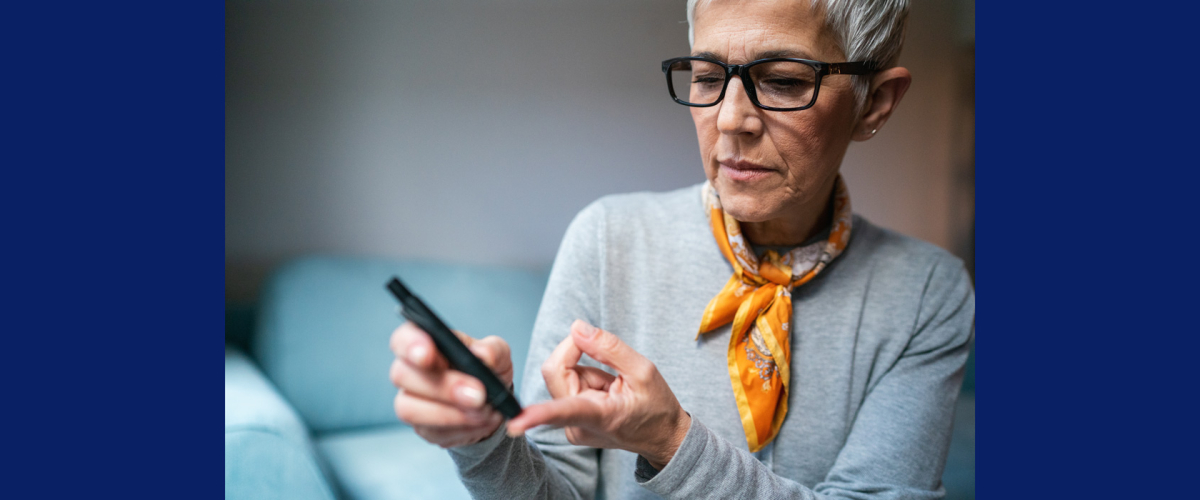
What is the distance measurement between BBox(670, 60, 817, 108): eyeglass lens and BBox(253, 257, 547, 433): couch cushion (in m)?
0.43

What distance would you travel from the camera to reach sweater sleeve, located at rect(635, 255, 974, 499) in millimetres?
601

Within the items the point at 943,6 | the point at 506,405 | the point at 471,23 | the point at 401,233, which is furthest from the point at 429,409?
the point at 943,6

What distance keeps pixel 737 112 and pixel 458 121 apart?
436mm

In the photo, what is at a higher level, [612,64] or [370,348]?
[612,64]

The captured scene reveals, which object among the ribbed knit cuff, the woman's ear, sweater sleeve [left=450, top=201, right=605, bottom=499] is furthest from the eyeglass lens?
the ribbed knit cuff

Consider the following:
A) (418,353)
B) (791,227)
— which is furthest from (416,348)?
(791,227)

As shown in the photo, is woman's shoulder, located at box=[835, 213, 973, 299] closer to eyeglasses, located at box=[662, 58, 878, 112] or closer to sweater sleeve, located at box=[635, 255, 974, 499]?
sweater sleeve, located at box=[635, 255, 974, 499]

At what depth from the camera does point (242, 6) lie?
0.83 m

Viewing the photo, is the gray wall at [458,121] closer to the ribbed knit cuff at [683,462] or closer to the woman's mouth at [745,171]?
the woman's mouth at [745,171]

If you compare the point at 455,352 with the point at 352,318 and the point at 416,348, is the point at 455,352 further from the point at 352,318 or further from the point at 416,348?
the point at 352,318

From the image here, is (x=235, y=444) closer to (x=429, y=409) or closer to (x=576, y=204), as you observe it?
(x=429, y=409)

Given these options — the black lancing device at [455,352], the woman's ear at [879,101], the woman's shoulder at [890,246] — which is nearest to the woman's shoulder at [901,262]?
the woman's shoulder at [890,246]

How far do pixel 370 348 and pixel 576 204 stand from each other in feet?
1.16

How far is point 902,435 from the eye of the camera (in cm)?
74
